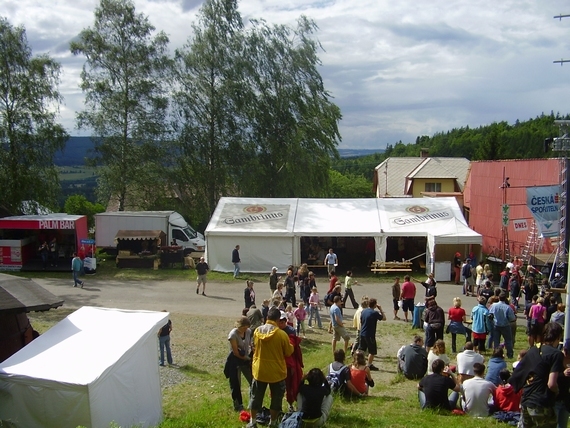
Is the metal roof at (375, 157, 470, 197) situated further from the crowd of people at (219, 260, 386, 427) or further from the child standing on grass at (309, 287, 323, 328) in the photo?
the crowd of people at (219, 260, 386, 427)

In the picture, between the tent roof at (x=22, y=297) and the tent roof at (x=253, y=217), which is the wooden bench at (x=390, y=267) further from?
the tent roof at (x=22, y=297)

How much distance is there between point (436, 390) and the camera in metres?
7.94

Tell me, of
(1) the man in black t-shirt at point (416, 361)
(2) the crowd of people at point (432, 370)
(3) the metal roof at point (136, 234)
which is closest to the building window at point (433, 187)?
(3) the metal roof at point (136, 234)

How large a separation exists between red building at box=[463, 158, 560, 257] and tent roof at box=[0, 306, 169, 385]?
19.5m

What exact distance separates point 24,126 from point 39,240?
22.0ft

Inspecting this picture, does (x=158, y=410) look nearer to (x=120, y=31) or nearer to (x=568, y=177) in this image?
Result: (x=568, y=177)

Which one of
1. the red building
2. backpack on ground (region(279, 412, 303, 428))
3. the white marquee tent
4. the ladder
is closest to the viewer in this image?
backpack on ground (region(279, 412, 303, 428))

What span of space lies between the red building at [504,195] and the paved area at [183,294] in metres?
6.67

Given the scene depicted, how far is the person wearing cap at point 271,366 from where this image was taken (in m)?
6.96

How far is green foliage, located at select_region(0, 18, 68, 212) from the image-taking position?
27516mm

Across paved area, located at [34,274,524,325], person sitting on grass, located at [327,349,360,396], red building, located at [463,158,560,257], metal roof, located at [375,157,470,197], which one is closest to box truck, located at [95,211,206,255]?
paved area, located at [34,274,524,325]

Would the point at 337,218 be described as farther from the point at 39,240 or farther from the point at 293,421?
the point at 293,421

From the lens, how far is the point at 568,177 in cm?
2058

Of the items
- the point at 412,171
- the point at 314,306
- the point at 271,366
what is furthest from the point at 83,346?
the point at 412,171
